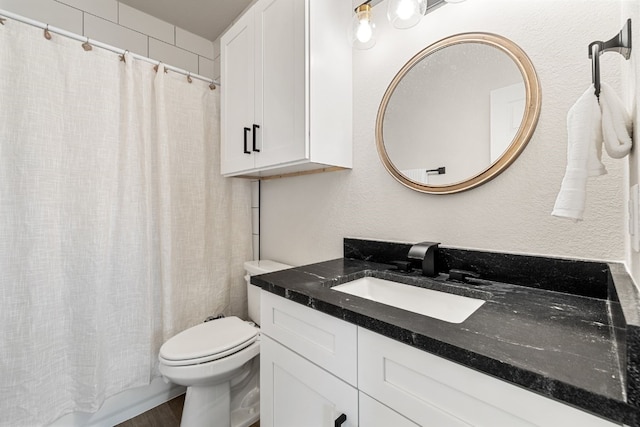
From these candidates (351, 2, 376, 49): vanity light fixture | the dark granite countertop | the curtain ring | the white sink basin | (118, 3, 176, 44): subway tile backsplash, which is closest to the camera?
the dark granite countertop

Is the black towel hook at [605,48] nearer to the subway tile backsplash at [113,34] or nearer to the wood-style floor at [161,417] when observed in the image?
the wood-style floor at [161,417]

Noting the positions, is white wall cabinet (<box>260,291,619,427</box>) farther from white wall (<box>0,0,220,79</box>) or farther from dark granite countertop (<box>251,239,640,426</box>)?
white wall (<box>0,0,220,79</box>)

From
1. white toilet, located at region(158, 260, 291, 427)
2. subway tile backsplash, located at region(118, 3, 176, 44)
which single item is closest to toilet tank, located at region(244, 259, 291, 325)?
white toilet, located at region(158, 260, 291, 427)

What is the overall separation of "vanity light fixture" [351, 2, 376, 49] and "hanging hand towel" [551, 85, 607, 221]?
32.0 inches

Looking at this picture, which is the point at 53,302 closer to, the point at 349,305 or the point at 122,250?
the point at 122,250

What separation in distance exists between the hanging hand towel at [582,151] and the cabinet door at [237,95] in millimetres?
1254

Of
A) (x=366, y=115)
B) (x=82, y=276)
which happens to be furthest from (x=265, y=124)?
(x=82, y=276)

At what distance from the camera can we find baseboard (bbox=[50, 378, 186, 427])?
136 centimetres

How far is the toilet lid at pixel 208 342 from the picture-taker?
4.00 ft

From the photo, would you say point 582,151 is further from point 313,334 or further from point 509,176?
point 313,334

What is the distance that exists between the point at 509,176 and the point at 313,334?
0.81m

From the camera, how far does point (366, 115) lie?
129 cm

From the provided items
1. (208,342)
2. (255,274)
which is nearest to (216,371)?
(208,342)

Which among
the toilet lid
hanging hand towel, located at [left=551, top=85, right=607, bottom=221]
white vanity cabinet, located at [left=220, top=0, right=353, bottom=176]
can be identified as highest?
white vanity cabinet, located at [left=220, top=0, right=353, bottom=176]
